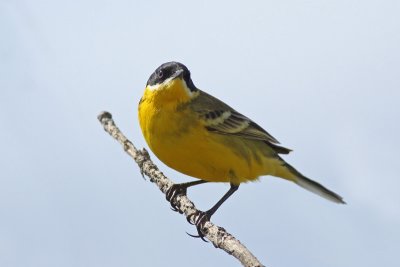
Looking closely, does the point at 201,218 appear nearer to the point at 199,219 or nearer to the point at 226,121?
the point at 199,219

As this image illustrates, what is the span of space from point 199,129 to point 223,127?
56 centimetres

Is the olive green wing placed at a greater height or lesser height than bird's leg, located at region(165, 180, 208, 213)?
greater

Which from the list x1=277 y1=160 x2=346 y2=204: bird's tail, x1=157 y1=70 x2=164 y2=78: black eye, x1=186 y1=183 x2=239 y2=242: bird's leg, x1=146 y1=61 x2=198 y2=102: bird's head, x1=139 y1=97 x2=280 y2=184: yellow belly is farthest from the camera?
x1=277 y1=160 x2=346 y2=204: bird's tail

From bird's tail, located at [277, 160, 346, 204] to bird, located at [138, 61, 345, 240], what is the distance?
42 cm

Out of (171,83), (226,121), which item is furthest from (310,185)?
(171,83)

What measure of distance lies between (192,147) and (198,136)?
19 centimetres

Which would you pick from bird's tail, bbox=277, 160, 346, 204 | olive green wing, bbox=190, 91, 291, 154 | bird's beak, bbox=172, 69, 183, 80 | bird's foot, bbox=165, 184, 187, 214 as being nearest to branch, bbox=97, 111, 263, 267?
bird's foot, bbox=165, 184, 187, 214

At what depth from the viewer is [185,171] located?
9.55m

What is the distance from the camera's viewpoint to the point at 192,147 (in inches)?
367

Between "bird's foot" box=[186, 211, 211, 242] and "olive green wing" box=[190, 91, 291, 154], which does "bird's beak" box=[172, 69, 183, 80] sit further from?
"bird's foot" box=[186, 211, 211, 242]

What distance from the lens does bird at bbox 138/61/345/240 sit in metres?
9.34

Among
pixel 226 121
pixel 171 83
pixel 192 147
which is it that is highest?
pixel 171 83

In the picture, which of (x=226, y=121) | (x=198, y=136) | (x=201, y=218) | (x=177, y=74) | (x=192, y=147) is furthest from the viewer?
(x=226, y=121)

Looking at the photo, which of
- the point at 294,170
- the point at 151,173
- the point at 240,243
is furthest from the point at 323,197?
the point at 240,243
